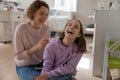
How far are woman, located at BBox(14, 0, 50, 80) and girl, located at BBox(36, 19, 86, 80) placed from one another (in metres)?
0.12

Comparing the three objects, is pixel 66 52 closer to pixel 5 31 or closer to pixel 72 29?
pixel 72 29

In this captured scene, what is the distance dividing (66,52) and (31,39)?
406mm

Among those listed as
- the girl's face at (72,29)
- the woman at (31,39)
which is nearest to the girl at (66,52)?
the girl's face at (72,29)

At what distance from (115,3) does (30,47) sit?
52.8 inches

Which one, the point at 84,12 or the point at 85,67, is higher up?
the point at 84,12

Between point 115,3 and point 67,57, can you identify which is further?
point 115,3

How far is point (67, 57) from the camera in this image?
1.68m

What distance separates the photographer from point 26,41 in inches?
72.7

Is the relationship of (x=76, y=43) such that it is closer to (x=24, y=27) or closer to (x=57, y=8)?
(x=24, y=27)

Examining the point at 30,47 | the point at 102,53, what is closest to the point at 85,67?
the point at 102,53

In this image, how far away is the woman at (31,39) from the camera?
1788 millimetres

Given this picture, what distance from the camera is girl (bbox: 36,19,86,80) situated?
163 cm

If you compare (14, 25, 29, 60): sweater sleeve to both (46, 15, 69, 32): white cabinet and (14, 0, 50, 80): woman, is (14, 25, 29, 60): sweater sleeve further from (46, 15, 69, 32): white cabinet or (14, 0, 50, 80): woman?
(46, 15, 69, 32): white cabinet

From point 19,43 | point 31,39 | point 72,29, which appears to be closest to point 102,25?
point 72,29
